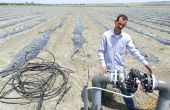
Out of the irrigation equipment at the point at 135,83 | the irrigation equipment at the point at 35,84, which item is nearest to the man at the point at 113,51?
the irrigation equipment at the point at 135,83

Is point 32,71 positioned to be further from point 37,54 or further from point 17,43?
point 17,43

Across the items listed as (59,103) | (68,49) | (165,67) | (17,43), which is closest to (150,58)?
(165,67)

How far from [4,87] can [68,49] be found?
4.83m

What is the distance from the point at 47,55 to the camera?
1012 cm

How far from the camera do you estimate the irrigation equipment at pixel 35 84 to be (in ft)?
20.5

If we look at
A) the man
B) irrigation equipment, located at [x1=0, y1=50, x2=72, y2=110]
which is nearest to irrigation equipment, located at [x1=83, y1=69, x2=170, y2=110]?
the man

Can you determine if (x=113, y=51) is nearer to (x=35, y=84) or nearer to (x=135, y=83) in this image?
(x=135, y=83)

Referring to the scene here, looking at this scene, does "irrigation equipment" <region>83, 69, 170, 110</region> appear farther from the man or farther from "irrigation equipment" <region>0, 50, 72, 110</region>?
"irrigation equipment" <region>0, 50, 72, 110</region>

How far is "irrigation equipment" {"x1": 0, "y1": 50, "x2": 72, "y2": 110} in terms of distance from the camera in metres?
6.23

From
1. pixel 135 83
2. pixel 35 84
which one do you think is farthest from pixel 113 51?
pixel 35 84

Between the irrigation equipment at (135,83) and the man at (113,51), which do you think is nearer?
the irrigation equipment at (135,83)

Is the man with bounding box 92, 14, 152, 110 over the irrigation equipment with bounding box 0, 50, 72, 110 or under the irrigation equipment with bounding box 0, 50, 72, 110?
over

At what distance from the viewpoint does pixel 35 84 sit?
7.04 m

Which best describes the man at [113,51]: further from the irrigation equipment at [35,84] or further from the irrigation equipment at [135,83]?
the irrigation equipment at [35,84]
